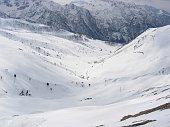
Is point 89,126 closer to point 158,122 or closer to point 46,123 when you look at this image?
point 46,123

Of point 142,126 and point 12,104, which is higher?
point 142,126

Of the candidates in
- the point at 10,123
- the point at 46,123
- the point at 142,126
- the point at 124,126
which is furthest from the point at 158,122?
the point at 10,123

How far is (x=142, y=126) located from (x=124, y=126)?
335 inches

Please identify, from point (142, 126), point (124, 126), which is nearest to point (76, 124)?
point (124, 126)

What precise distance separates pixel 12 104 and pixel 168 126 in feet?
551

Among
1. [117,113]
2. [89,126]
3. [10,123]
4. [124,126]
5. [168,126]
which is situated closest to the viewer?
[168,126]

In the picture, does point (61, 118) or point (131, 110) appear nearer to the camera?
point (131, 110)

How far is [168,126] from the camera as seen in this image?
36.1m

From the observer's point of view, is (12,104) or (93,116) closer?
(93,116)

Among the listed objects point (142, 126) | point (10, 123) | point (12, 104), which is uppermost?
point (142, 126)

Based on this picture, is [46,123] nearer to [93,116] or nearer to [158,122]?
[93,116]

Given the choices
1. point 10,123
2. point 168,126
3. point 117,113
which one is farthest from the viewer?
point 10,123

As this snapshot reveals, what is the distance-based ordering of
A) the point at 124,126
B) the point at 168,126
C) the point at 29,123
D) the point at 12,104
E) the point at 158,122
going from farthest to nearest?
the point at 12,104 < the point at 29,123 < the point at 124,126 < the point at 158,122 < the point at 168,126

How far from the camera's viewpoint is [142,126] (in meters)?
40.2
